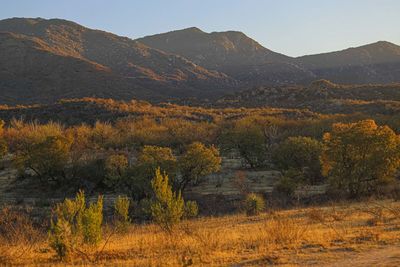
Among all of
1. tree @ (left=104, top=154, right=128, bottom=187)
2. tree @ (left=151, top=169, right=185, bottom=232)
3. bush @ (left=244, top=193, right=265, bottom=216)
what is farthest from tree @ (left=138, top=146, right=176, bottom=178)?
tree @ (left=151, top=169, right=185, bottom=232)

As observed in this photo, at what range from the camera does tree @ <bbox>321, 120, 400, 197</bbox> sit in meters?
28.3

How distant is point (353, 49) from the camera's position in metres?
198

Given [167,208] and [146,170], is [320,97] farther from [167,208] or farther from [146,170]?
[167,208]

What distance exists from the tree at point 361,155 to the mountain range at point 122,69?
77.7 m

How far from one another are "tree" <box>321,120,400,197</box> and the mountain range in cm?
7767

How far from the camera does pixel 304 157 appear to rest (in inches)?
1436

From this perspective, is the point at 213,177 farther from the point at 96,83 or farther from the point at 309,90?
the point at 96,83

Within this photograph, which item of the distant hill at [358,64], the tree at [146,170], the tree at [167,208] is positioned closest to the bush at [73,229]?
the tree at [167,208]

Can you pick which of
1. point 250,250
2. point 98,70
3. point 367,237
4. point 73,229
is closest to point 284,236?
point 250,250

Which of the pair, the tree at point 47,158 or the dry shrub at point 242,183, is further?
the tree at point 47,158

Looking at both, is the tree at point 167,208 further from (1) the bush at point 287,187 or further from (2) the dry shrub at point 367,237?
(1) the bush at point 287,187

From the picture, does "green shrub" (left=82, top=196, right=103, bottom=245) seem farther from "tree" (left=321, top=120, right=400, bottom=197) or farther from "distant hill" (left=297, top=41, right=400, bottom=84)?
"distant hill" (left=297, top=41, right=400, bottom=84)

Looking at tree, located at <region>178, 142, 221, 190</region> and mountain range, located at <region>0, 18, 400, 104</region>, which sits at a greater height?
mountain range, located at <region>0, 18, 400, 104</region>

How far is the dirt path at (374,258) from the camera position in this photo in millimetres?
9922
